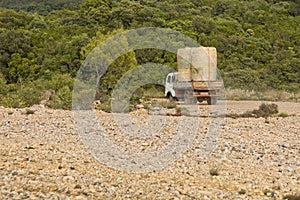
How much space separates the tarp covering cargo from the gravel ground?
26.0 ft

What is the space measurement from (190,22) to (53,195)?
1686 inches

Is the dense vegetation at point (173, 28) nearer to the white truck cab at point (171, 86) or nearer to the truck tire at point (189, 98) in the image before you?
the white truck cab at point (171, 86)

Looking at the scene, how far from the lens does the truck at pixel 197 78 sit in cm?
2216

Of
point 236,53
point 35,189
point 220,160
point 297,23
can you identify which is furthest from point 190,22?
point 35,189

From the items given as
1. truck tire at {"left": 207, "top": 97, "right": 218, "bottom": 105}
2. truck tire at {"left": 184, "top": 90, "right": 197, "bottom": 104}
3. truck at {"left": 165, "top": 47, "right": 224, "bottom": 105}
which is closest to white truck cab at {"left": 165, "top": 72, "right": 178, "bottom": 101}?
truck at {"left": 165, "top": 47, "right": 224, "bottom": 105}

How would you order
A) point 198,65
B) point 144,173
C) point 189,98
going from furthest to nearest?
point 198,65 < point 189,98 < point 144,173

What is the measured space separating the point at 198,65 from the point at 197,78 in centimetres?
63

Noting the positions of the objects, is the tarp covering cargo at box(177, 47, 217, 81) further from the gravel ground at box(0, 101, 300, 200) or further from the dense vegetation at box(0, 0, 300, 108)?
the gravel ground at box(0, 101, 300, 200)

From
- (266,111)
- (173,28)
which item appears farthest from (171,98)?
(173,28)

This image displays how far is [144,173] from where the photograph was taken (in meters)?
8.95

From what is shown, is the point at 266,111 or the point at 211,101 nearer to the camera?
the point at 266,111

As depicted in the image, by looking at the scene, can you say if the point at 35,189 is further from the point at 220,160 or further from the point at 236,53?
the point at 236,53

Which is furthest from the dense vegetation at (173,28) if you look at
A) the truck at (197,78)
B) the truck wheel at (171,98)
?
the truck at (197,78)

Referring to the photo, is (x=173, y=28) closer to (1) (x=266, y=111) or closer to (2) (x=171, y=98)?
(2) (x=171, y=98)
